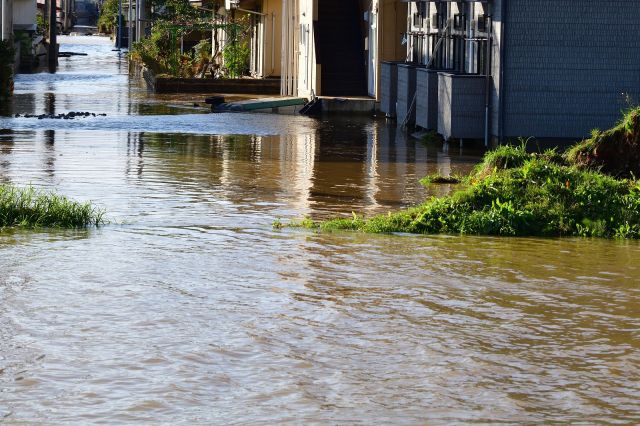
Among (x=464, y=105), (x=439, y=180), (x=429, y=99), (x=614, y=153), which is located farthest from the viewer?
(x=429, y=99)

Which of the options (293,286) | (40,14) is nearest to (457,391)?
(293,286)

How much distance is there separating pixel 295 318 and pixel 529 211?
5.06 m

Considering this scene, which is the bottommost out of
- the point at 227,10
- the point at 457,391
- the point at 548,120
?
the point at 457,391

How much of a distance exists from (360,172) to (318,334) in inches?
440

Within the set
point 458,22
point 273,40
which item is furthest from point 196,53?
point 458,22

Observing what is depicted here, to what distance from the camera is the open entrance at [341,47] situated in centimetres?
3750

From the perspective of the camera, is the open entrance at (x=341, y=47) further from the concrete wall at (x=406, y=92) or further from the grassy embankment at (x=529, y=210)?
the grassy embankment at (x=529, y=210)

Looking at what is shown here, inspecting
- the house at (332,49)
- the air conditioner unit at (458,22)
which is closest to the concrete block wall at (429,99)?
the air conditioner unit at (458,22)

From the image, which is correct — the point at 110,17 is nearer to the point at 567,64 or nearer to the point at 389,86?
the point at 389,86

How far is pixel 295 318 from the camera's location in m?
10.4

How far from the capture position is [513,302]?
36.3ft

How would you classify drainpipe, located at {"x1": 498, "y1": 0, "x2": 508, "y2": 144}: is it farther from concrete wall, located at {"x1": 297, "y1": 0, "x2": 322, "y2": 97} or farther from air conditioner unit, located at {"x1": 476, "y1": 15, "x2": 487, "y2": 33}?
concrete wall, located at {"x1": 297, "y1": 0, "x2": 322, "y2": 97}

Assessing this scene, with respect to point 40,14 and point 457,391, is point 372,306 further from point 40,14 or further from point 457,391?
point 40,14

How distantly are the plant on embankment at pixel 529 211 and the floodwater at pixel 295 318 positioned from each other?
1.18ft
